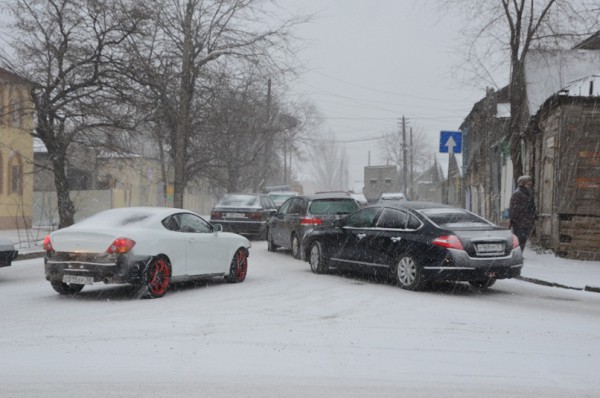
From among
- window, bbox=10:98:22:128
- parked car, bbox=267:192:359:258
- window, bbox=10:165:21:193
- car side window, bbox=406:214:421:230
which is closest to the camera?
car side window, bbox=406:214:421:230

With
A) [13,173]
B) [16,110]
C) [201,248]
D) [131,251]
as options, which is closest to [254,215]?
[16,110]

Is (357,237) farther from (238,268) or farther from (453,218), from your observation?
(238,268)

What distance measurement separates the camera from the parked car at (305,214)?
1619cm

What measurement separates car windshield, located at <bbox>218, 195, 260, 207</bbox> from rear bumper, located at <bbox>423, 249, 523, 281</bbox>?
12.5 meters

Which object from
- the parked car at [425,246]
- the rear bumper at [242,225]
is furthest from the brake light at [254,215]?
the parked car at [425,246]

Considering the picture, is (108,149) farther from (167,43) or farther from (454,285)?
(454,285)

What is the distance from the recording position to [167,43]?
82.4ft

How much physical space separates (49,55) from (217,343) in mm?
16890

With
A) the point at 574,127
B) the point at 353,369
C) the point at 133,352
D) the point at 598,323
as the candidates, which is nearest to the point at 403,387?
the point at 353,369

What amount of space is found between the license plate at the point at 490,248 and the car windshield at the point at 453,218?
19.0 inches

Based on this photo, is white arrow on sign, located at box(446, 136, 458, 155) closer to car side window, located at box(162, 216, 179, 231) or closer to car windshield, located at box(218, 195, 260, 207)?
car windshield, located at box(218, 195, 260, 207)

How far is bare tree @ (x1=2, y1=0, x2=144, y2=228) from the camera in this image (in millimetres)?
21078

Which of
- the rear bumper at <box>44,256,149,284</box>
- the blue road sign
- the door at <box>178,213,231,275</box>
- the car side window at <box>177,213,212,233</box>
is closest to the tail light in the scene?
the blue road sign

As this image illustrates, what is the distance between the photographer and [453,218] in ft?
37.8
